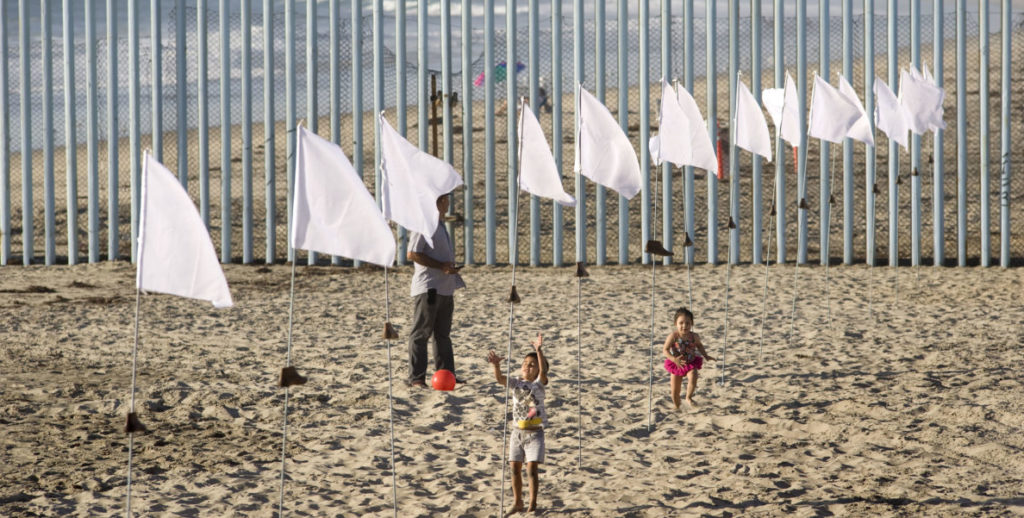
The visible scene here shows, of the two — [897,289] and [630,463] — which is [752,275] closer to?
[897,289]

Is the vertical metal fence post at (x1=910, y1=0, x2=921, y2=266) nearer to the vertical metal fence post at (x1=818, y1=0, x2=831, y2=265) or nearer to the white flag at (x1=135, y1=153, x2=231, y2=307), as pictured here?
the vertical metal fence post at (x1=818, y1=0, x2=831, y2=265)

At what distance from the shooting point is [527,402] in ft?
16.8

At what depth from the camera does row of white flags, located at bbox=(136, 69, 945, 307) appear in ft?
14.4

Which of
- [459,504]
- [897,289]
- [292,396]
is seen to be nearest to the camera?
[459,504]

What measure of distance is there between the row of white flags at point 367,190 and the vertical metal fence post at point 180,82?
7713mm

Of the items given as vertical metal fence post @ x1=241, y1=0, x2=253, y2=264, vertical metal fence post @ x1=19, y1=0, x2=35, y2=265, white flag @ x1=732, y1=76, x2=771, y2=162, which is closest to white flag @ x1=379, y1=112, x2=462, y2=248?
white flag @ x1=732, y1=76, x2=771, y2=162

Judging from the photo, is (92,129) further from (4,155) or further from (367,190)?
(367,190)

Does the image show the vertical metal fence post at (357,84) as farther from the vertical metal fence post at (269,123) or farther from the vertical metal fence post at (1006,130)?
the vertical metal fence post at (1006,130)

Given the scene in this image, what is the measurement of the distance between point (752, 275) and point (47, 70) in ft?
29.6

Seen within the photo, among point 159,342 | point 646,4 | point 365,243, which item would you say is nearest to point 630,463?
point 365,243

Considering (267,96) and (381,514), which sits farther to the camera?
(267,96)

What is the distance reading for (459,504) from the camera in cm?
528

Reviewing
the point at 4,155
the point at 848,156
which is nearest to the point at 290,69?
the point at 4,155

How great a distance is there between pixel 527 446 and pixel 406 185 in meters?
1.37
